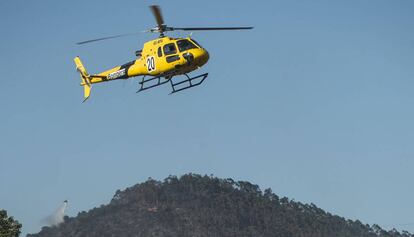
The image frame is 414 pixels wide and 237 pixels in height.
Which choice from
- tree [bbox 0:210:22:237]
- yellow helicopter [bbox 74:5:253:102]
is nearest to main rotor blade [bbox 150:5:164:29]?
yellow helicopter [bbox 74:5:253:102]

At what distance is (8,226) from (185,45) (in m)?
26.2

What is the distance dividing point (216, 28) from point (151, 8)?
3976mm

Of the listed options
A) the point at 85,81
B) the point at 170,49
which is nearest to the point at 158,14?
the point at 170,49

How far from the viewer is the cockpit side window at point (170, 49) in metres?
50.6

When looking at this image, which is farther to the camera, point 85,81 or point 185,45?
point 85,81

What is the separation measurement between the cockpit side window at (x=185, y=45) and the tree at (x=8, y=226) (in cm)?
2576

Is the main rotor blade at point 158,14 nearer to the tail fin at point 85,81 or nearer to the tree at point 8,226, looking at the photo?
the tail fin at point 85,81

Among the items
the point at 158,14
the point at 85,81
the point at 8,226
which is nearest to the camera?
the point at 158,14

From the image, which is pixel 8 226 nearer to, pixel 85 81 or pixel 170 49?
pixel 85 81

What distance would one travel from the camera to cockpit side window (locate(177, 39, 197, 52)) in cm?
5028

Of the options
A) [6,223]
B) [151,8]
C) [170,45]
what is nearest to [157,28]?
[170,45]

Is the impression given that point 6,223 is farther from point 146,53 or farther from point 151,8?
point 151,8

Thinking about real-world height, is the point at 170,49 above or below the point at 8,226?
above

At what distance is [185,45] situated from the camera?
50.5 m
